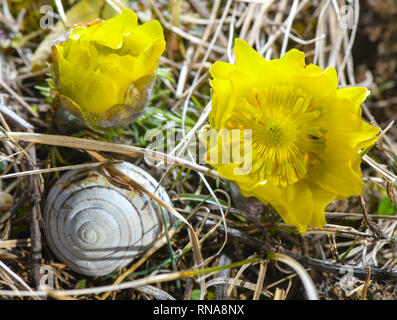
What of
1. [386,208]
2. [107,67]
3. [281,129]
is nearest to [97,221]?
[107,67]

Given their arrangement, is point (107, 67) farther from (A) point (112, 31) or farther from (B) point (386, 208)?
(B) point (386, 208)

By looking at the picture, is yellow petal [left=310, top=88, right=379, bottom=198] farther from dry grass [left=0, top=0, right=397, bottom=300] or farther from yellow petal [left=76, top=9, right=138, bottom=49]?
yellow petal [left=76, top=9, right=138, bottom=49]

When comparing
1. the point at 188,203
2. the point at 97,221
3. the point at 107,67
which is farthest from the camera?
the point at 188,203

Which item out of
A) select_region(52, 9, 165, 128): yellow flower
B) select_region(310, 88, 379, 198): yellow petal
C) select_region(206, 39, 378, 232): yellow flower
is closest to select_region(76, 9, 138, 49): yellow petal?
select_region(52, 9, 165, 128): yellow flower

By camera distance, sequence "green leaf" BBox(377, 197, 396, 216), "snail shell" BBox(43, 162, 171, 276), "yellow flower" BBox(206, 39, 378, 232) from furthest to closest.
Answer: "green leaf" BBox(377, 197, 396, 216) < "snail shell" BBox(43, 162, 171, 276) < "yellow flower" BBox(206, 39, 378, 232)

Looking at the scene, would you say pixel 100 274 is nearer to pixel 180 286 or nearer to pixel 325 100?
pixel 180 286
